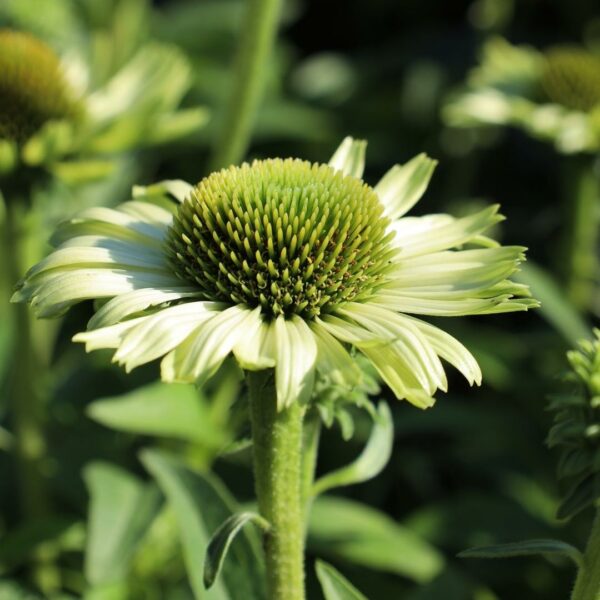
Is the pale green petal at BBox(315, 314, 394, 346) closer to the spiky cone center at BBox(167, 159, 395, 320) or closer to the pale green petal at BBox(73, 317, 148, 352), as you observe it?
the spiky cone center at BBox(167, 159, 395, 320)

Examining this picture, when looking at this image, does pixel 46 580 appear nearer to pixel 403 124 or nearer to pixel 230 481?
pixel 230 481

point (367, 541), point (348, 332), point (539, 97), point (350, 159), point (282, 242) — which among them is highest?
point (539, 97)

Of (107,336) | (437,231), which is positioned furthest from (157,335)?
(437,231)

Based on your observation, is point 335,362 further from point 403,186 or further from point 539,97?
point 539,97

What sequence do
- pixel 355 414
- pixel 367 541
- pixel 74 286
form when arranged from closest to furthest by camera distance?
pixel 74 286 < pixel 367 541 < pixel 355 414

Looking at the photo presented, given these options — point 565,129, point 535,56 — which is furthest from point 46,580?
point 535,56

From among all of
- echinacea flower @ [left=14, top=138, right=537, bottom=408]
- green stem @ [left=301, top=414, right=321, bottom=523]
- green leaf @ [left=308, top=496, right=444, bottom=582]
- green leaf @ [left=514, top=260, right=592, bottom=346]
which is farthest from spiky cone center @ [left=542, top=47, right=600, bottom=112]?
green stem @ [left=301, top=414, right=321, bottom=523]

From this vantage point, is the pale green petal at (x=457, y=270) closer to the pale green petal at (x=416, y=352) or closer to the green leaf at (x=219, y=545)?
the pale green petal at (x=416, y=352)
